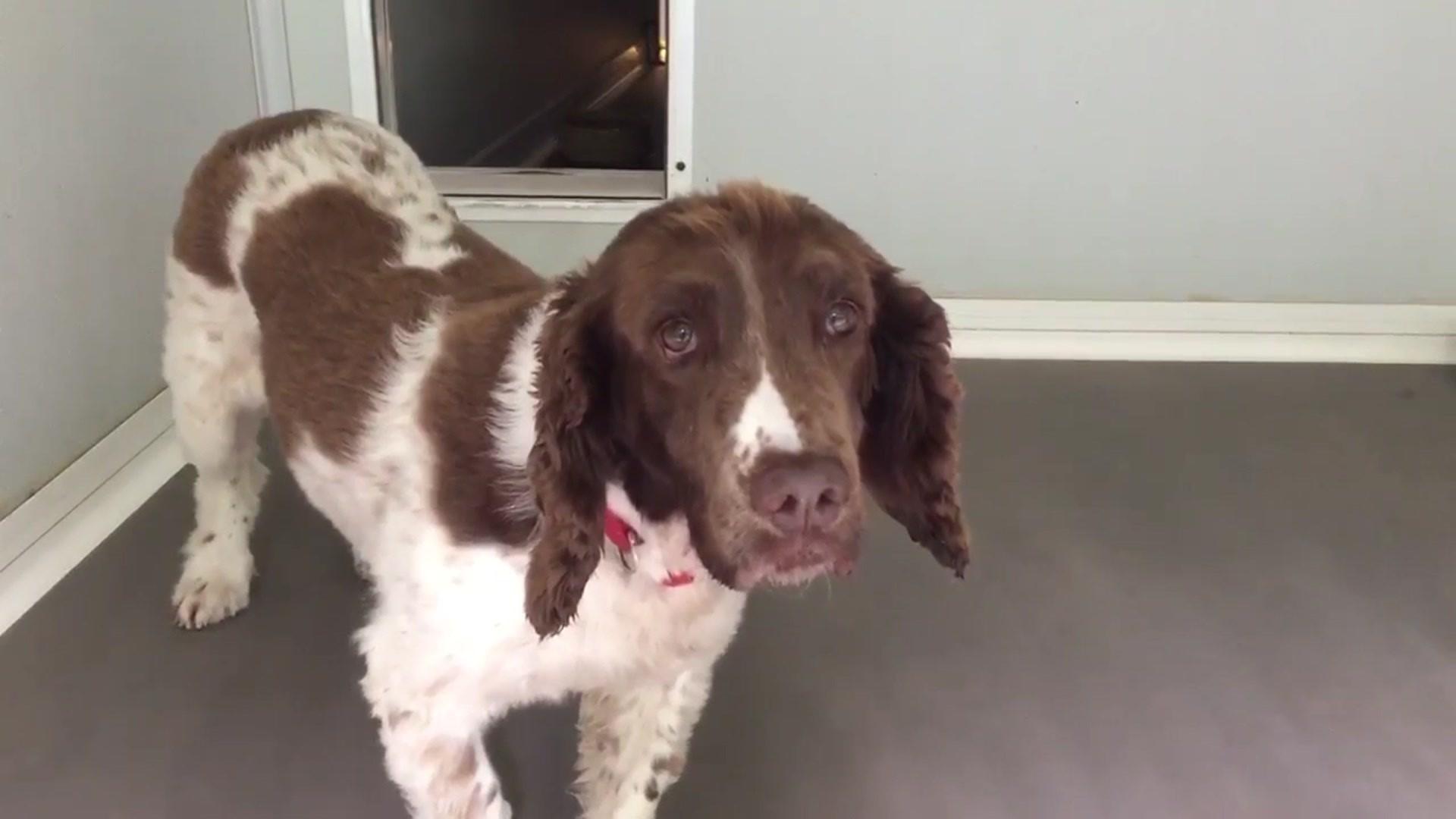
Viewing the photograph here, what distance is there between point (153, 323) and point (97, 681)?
1.26 m

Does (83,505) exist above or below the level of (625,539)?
below

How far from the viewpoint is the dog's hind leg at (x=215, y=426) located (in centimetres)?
Result: 243

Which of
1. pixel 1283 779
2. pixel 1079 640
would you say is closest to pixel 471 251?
pixel 1079 640

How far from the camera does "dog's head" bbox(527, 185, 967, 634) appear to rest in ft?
4.47

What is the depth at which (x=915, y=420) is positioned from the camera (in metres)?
1.71

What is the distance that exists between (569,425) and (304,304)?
0.78 metres

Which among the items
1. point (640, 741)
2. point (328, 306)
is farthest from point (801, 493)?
point (328, 306)

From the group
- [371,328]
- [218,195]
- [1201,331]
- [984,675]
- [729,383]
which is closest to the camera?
[729,383]

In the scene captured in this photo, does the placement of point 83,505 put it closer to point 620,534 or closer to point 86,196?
point 86,196

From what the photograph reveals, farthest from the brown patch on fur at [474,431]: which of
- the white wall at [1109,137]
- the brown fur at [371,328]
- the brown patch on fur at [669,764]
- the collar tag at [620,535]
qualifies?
the white wall at [1109,137]

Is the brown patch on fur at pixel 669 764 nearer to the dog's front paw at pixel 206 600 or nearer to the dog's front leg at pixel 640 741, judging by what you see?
the dog's front leg at pixel 640 741

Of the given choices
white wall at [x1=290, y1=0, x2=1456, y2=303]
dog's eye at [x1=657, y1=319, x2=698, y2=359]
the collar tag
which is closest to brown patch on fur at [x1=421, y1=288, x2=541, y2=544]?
the collar tag

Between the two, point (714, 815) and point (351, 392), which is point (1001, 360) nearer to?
point (714, 815)

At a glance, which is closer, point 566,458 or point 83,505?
point 566,458
